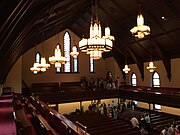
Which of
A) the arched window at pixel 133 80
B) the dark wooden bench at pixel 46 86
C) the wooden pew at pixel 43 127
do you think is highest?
the arched window at pixel 133 80

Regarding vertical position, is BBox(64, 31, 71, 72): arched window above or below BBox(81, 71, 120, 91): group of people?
above

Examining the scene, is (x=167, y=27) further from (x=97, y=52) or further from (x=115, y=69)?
(x=115, y=69)

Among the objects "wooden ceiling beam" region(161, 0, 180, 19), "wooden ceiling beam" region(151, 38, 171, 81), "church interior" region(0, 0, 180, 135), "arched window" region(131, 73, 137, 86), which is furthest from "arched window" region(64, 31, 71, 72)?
"wooden ceiling beam" region(161, 0, 180, 19)

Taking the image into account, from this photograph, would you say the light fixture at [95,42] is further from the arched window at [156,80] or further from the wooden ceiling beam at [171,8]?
the arched window at [156,80]

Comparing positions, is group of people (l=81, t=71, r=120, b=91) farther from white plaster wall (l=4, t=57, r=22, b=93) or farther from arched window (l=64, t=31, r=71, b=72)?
white plaster wall (l=4, t=57, r=22, b=93)

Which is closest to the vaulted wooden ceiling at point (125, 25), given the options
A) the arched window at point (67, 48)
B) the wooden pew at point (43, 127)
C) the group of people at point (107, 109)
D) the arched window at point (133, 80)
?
the arched window at point (67, 48)

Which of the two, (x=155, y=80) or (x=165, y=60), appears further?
(x=155, y=80)

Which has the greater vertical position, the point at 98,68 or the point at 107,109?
the point at 98,68

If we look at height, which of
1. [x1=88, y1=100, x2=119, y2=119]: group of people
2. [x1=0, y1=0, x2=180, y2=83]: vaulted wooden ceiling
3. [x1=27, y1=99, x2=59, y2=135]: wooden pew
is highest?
[x1=0, y1=0, x2=180, y2=83]: vaulted wooden ceiling

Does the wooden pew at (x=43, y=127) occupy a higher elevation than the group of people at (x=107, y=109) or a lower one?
higher

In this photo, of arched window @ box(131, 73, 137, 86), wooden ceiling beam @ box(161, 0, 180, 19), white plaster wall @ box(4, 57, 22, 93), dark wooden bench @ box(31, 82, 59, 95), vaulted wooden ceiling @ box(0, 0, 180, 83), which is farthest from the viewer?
arched window @ box(131, 73, 137, 86)

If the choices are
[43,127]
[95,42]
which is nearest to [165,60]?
[95,42]

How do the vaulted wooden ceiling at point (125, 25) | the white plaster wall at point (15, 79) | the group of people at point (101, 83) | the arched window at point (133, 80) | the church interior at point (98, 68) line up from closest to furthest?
1. the church interior at point (98, 68)
2. the vaulted wooden ceiling at point (125, 25)
3. the white plaster wall at point (15, 79)
4. the group of people at point (101, 83)
5. the arched window at point (133, 80)

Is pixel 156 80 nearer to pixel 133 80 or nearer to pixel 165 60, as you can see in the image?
pixel 165 60
